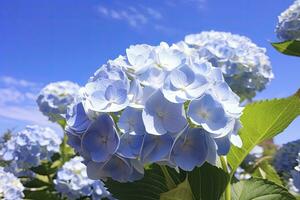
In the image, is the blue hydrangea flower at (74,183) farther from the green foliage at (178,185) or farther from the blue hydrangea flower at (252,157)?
the green foliage at (178,185)

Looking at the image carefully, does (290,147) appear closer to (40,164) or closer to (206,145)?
(40,164)

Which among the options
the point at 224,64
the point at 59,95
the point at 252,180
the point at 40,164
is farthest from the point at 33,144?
the point at 252,180

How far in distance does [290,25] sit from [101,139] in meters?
1.64

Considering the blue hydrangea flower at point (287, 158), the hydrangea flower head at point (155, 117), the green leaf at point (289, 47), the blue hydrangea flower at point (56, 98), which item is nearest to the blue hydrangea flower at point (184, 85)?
the hydrangea flower head at point (155, 117)

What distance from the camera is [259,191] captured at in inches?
45.7

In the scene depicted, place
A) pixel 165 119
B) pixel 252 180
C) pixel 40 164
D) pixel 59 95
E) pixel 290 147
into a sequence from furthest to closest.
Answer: pixel 59 95
pixel 40 164
pixel 290 147
pixel 252 180
pixel 165 119

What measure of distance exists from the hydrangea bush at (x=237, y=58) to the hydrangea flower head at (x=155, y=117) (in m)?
1.28

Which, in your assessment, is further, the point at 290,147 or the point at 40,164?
the point at 40,164

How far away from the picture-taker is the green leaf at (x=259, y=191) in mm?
1153

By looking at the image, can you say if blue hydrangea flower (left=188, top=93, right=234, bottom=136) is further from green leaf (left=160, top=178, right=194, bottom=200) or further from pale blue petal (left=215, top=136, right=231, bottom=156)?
green leaf (left=160, top=178, right=194, bottom=200)

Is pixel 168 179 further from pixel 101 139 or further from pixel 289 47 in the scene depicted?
pixel 289 47

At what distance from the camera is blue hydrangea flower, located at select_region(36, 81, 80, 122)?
3814mm

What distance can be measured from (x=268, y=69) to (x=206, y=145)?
1774mm

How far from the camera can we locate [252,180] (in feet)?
3.88
